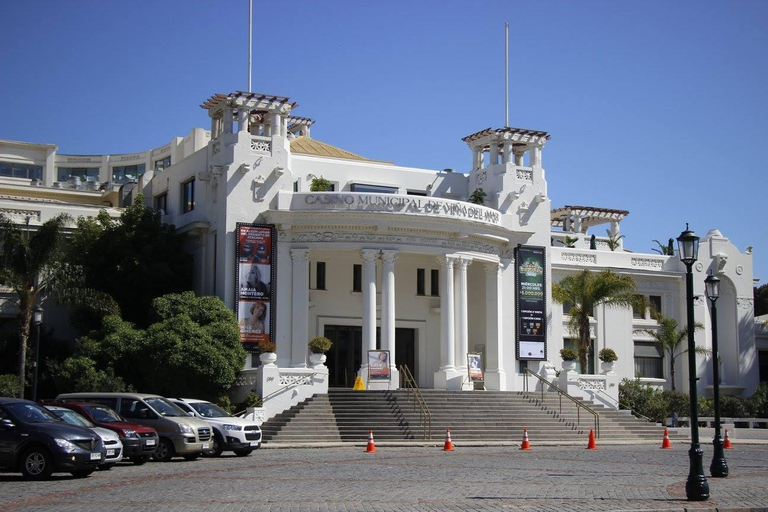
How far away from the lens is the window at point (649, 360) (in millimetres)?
57281

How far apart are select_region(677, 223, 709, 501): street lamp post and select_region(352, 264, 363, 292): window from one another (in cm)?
2826

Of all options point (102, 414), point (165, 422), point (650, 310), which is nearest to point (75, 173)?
point (650, 310)

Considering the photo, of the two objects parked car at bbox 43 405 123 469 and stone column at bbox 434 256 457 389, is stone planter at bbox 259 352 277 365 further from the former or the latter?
parked car at bbox 43 405 123 469

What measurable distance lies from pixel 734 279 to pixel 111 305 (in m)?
34.9

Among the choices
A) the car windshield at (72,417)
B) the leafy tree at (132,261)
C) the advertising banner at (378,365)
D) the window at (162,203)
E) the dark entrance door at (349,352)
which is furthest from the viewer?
the window at (162,203)

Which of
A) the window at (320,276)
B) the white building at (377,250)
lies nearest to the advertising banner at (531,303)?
the white building at (377,250)

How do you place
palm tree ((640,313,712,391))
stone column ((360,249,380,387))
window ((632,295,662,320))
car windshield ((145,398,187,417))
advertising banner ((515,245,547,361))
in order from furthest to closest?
window ((632,295,662,320)) → palm tree ((640,313,712,391)) → advertising banner ((515,245,547,361)) → stone column ((360,249,380,387)) → car windshield ((145,398,187,417))

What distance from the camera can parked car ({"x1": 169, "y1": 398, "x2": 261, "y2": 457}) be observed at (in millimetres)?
29422

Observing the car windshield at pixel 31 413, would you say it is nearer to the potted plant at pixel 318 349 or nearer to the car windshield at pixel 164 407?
the car windshield at pixel 164 407

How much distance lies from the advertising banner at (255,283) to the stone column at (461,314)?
306 inches

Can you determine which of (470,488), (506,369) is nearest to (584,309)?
(506,369)

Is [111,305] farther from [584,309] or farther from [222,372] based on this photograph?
[584,309]

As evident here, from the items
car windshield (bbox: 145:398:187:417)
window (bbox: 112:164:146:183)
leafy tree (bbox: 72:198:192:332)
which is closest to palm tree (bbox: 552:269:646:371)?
leafy tree (bbox: 72:198:192:332)

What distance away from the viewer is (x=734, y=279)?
60031mm
